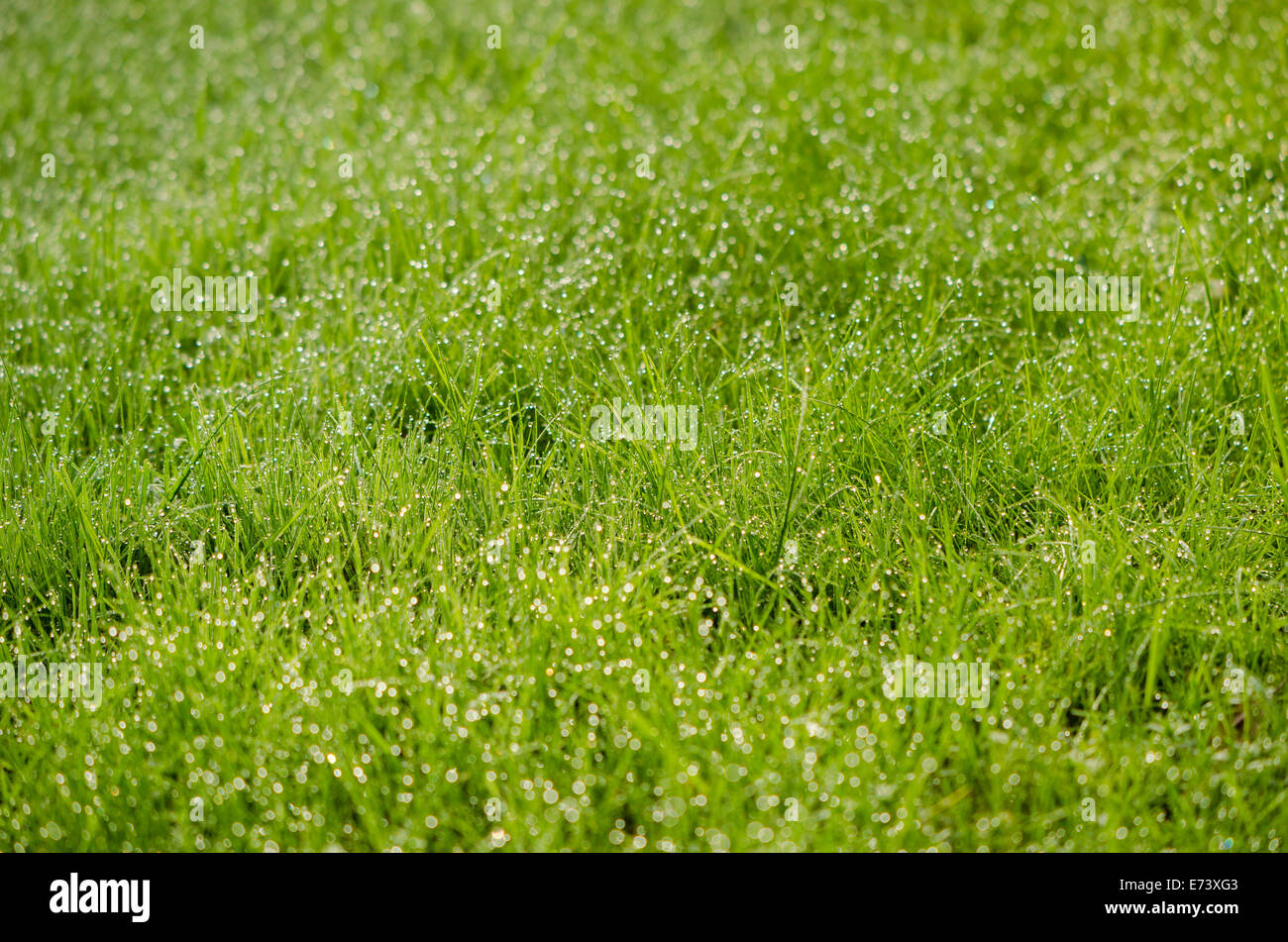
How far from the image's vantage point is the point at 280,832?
75.2 inches

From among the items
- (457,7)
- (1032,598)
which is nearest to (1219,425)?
(1032,598)

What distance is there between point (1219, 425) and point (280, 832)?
7.75ft

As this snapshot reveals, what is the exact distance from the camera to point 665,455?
250cm

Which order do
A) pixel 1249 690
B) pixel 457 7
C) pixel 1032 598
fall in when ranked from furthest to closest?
pixel 457 7, pixel 1032 598, pixel 1249 690

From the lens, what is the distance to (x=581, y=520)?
2.42 metres

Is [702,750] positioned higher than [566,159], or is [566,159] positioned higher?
[566,159]

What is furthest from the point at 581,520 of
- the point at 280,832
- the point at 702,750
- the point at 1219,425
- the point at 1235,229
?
the point at 1235,229

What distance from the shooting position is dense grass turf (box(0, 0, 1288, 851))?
1954 mm

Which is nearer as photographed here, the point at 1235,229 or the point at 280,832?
the point at 280,832

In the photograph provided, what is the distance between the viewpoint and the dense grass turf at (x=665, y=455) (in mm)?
1954
